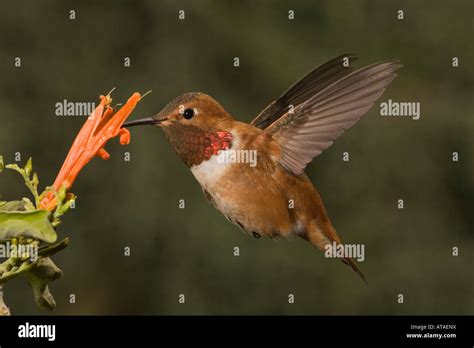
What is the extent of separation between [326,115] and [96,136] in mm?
698

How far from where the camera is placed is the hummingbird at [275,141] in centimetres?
180

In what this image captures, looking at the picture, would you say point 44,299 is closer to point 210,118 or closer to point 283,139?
point 210,118

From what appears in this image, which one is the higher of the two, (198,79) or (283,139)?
(198,79)

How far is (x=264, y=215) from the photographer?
2.08 m

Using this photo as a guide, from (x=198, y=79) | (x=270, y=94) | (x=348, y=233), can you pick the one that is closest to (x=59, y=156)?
(x=198, y=79)

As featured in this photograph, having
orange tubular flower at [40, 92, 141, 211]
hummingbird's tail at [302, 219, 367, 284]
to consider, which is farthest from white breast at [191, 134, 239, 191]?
hummingbird's tail at [302, 219, 367, 284]

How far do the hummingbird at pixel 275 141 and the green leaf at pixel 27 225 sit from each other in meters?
0.52

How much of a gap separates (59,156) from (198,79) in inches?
39.4

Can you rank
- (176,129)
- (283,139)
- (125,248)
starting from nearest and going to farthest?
1. (176,129)
2. (283,139)
3. (125,248)

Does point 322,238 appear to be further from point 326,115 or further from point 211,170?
point 211,170

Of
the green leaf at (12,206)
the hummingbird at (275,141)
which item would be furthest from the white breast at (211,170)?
the green leaf at (12,206)

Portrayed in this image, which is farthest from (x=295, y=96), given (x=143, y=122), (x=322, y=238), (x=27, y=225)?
(x=27, y=225)

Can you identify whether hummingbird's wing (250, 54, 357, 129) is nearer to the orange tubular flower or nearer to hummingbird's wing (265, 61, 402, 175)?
hummingbird's wing (265, 61, 402, 175)

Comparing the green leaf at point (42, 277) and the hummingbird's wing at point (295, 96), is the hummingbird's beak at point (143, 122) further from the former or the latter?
the hummingbird's wing at point (295, 96)
